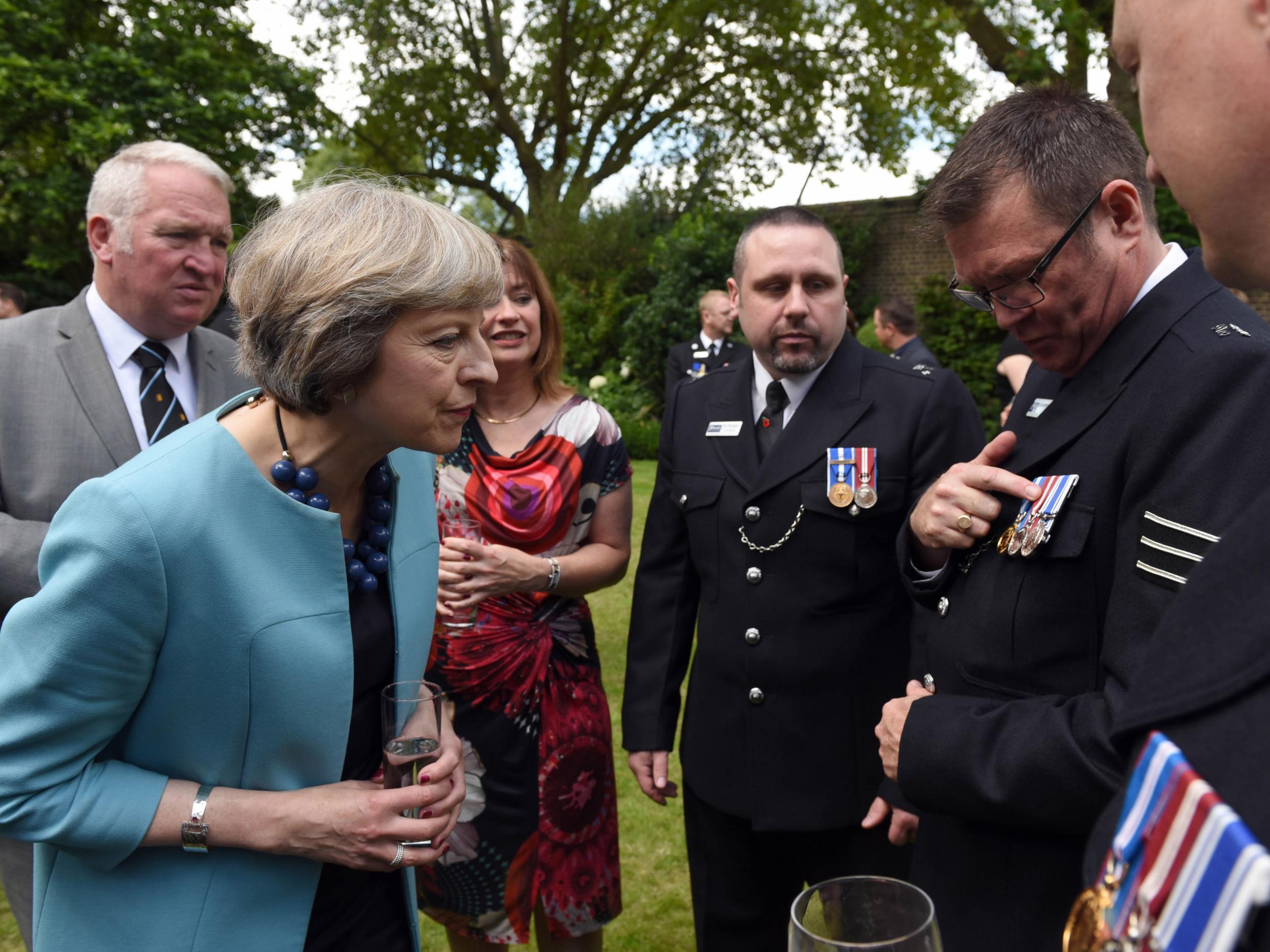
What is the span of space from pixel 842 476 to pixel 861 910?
1.63 meters

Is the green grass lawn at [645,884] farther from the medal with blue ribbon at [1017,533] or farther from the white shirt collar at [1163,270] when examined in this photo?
the white shirt collar at [1163,270]

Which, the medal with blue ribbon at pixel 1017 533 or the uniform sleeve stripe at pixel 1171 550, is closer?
the uniform sleeve stripe at pixel 1171 550

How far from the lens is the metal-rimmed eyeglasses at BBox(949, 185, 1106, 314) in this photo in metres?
1.71

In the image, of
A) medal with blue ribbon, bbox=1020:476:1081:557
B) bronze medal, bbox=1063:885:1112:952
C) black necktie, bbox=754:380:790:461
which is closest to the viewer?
bronze medal, bbox=1063:885:1112:952

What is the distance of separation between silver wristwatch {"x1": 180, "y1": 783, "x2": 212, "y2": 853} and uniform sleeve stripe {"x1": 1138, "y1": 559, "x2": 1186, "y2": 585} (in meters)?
1.57

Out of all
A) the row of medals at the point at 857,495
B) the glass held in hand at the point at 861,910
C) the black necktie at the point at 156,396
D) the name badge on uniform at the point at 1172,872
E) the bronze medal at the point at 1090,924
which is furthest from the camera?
the black necktie at the point at 156,396

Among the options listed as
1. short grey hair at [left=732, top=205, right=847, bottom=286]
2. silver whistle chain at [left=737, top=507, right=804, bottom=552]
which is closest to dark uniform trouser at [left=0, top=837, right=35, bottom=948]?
silver whistle chain at [left=737, top=507, right=804, bottom=552]

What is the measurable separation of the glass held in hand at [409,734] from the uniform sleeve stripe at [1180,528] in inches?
47.5

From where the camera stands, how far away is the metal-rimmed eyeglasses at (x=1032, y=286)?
171cm

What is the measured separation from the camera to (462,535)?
2965 millimetres

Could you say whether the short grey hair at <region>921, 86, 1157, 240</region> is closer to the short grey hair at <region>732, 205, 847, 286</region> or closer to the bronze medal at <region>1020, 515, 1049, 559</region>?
the bronze medal at <region>1020, 515, 1049, 559</region>

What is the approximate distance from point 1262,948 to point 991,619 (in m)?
1.10

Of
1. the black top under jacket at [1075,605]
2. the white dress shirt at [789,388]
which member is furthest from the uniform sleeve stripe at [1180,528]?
the white dress shirt at [789,388]

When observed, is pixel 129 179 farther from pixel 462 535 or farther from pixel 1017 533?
pixel 1017 533
